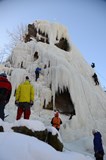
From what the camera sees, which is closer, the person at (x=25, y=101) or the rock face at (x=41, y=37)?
the person at (x=25, y=101)

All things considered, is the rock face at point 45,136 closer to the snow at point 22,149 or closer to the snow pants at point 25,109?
the snow pants at point 25,109

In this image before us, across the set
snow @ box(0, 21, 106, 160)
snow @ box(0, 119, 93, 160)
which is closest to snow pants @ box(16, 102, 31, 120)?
snow @ box(0, 21, 106, 160)

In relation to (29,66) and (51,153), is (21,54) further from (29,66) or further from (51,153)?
(51,153)

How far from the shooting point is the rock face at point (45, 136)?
6.51 m

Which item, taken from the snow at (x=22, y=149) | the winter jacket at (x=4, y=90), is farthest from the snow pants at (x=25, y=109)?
the snow at (x=22, y=149)

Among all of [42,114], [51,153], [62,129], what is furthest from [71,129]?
[51,153]

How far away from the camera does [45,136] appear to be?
6910mm

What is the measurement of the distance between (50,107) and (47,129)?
28.7ft

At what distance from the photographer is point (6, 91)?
7551 millimetres

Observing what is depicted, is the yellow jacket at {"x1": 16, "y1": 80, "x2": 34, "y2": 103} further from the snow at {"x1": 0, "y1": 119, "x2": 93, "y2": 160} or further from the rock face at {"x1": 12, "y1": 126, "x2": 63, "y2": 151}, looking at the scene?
the snow at {"x1": 0, "y1": 119, "x2": 93, "y2": 160}

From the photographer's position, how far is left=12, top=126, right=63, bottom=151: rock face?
651 centimetres

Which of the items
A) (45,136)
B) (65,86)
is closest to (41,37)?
(65,86)

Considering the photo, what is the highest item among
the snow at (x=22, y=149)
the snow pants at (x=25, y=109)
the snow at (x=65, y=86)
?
the snow at (x=65, y=86)

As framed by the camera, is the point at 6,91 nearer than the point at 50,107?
Yes
